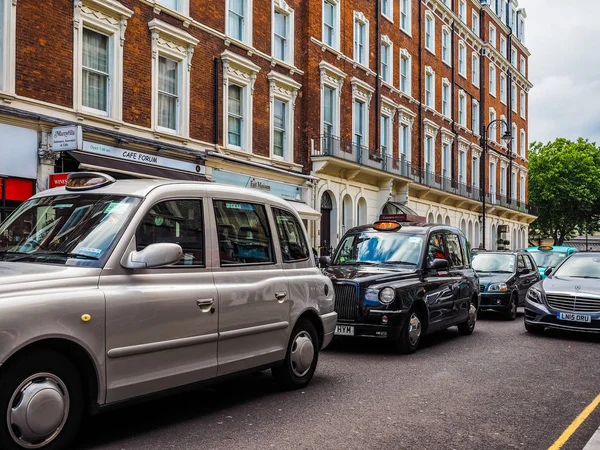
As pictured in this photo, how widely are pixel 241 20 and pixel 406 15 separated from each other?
14767 millimetres

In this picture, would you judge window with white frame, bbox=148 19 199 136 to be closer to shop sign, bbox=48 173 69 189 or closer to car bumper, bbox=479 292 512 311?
shop sign, bbox=48 173 69 189

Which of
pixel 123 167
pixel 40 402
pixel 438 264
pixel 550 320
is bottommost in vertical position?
pixel 550 320

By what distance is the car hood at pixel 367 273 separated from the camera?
9625 millimetres

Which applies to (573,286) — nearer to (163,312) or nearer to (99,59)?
Answer: (163,312)

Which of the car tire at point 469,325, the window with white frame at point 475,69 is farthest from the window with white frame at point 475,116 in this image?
the car tire at point 469,325

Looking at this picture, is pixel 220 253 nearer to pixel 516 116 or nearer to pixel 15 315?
pixel 15 315

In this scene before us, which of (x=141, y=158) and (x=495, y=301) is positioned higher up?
(x=141, y=158)

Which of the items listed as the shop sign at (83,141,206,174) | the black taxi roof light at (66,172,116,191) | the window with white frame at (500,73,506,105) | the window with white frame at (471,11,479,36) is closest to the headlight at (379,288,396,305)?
the black taxi roof light at (66,172,116,191)

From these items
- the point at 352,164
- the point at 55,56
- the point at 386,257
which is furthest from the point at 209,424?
the point at 352,164

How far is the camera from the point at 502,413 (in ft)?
20.5

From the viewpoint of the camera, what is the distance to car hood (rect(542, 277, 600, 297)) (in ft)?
37.5

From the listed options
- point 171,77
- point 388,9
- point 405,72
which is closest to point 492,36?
point 405,72

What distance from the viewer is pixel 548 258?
21.2 metres

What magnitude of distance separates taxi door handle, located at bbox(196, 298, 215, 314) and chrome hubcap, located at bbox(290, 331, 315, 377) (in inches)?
60.6
